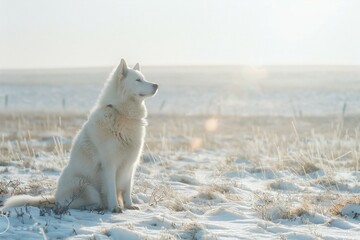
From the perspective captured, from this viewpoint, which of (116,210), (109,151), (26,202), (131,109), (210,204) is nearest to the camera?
(26,202)

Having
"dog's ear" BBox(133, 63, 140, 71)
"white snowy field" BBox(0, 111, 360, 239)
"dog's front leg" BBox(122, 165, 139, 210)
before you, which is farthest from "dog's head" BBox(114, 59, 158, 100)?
"white snowy field" BBox(0, 111, 360, 239)

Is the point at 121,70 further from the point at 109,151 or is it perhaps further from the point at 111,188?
the point at 111,188

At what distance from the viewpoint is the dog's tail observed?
5754mm

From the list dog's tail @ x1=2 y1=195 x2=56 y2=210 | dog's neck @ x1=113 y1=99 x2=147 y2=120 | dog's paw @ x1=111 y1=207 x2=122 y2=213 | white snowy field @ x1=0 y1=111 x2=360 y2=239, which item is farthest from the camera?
dog's neck @ x1=113 y1=99 x2=147 y2=120

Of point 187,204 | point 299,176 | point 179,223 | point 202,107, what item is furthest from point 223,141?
point 202,107

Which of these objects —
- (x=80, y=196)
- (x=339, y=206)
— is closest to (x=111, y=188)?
(x=80, y=196)

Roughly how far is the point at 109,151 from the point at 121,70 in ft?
3.68

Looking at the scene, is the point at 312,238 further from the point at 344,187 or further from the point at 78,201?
the point at 344,187

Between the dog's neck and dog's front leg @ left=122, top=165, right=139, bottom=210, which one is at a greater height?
the dog's neck

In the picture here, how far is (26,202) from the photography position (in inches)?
232

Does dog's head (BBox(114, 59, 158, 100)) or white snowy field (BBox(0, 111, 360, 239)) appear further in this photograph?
dog's head (BBox(114, 59, 158, 100))

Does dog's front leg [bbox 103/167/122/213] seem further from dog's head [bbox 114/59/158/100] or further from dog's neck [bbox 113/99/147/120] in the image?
dog's head [bbox 114/59/158/100]

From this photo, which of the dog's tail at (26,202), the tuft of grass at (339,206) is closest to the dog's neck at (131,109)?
the dog's tail at (26,202)

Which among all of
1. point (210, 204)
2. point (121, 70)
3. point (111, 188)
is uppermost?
point (121, 70)
